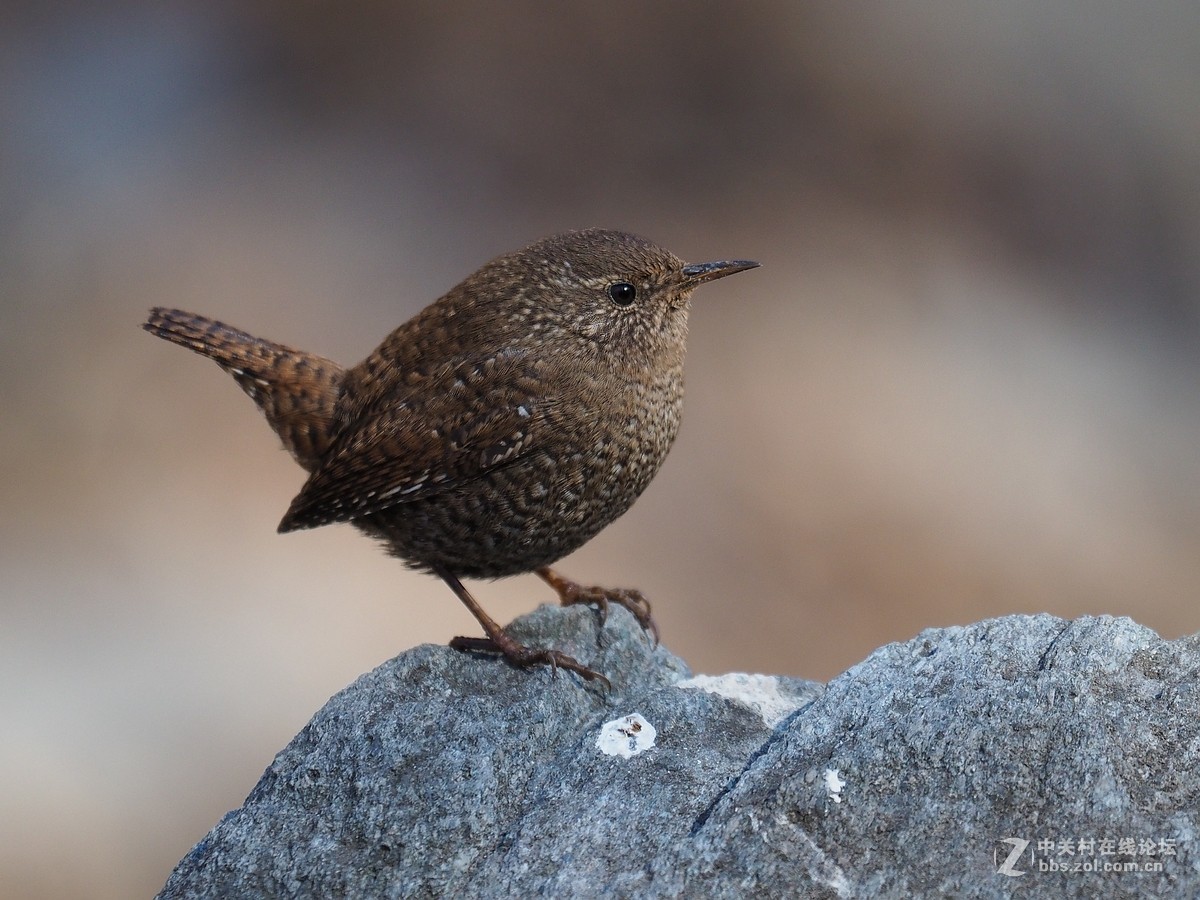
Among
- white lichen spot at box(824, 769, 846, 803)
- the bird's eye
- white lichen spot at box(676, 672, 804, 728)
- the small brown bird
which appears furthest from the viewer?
the bird's eye

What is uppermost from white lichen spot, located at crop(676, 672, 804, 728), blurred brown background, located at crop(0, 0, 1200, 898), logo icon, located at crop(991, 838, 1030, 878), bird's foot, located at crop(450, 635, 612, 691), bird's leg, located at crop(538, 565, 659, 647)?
blurred brown background, located at crop(0, 0, 1200, 898)

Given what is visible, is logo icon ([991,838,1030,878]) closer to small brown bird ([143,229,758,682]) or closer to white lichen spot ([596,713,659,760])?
white lichen spot ([596,713,659,760])

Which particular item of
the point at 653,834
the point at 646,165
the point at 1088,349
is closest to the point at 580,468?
the point at 653,834

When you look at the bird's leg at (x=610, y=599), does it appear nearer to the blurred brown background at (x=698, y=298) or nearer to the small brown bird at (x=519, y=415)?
the small brown bird at (x=519, y=415)

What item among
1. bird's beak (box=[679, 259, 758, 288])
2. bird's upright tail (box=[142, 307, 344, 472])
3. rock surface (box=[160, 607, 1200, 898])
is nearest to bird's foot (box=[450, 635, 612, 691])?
rock surface (box=[160, 607, 1200, 898])

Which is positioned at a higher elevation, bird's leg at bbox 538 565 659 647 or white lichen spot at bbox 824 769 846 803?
bird's leg at bbox 538 565 659 647

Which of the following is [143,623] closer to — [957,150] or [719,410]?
[719,410]

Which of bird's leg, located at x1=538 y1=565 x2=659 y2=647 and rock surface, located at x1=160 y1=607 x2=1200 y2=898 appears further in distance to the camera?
bird's leg, located at x1=538 y1=565 x2=659 y2=647

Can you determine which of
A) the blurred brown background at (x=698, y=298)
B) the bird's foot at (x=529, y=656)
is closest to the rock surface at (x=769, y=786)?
the bird's foot at (x=529, y=656)
